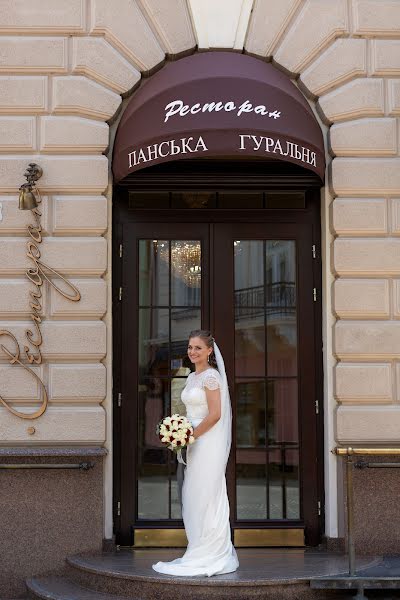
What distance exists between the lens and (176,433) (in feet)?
24.0

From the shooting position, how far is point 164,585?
7.21 metres

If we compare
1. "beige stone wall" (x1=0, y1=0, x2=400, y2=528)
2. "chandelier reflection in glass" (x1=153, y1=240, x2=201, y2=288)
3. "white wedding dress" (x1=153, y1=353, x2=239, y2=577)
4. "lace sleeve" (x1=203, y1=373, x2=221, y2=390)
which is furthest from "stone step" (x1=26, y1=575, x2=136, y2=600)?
"chandelier reflection in glass" (x1=153, y1=240, x2=201, y2=288)

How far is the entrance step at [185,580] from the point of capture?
7.14 m

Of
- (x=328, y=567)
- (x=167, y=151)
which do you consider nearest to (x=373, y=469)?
(x=328, y=567)

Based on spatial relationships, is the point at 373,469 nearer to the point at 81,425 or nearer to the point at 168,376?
the point at 168,376

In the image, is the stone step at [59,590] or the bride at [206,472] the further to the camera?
the bride at [206,472]

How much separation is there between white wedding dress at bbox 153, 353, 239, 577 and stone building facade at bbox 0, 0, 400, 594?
3.55ft

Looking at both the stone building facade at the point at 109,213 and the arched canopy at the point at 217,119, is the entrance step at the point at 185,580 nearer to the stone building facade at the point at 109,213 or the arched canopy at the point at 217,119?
the stone building facade at the point at 109,213

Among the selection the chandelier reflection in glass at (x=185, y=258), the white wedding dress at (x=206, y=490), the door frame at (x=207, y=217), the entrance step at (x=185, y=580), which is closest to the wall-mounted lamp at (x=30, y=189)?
the door frame at (x=207, y=217)

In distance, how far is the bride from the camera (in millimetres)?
7504

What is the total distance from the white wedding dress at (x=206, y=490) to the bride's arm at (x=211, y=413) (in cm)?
5

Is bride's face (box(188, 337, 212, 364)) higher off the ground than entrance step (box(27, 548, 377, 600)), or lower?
higher

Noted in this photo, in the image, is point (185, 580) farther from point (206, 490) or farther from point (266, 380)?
point (266, 380)

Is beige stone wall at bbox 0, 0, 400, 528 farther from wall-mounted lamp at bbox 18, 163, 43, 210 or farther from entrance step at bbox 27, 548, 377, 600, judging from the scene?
entrance step at bbox 27, 548, 377, 600
